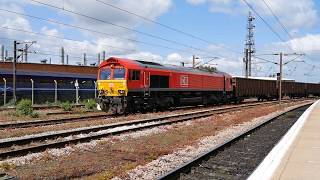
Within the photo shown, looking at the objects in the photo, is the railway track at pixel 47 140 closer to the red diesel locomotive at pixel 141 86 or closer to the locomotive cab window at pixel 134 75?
the red diesel locomotive at pixel 141 86

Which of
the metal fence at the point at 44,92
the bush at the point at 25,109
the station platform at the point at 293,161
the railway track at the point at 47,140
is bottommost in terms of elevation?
the railway track at the point at 47,140

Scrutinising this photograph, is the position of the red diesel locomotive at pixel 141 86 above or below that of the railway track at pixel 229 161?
above

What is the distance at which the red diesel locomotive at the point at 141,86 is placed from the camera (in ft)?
84.5

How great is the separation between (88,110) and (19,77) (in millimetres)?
21796

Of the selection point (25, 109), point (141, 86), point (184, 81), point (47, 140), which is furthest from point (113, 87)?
point (47, 140)

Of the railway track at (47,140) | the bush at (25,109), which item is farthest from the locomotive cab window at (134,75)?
the railway track at (47,140)

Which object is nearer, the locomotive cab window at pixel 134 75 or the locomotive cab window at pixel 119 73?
the locomotive cab window at pixel 119 73

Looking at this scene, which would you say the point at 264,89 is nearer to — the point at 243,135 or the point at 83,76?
the point at 83,76

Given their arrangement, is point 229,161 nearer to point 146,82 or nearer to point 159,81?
point 146,82

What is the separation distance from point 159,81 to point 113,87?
3.91 metres

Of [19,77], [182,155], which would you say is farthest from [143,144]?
[19,77]

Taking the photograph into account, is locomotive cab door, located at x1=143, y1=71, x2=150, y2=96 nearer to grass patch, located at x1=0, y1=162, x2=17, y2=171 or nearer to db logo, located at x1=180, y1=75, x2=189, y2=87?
db logo, located at x1=180, y1=75, x2=189, y2=87

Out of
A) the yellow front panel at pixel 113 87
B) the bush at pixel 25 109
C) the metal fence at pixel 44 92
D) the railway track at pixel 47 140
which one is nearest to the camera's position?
the railway track at pixel 47 140

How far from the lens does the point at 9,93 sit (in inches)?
1633
